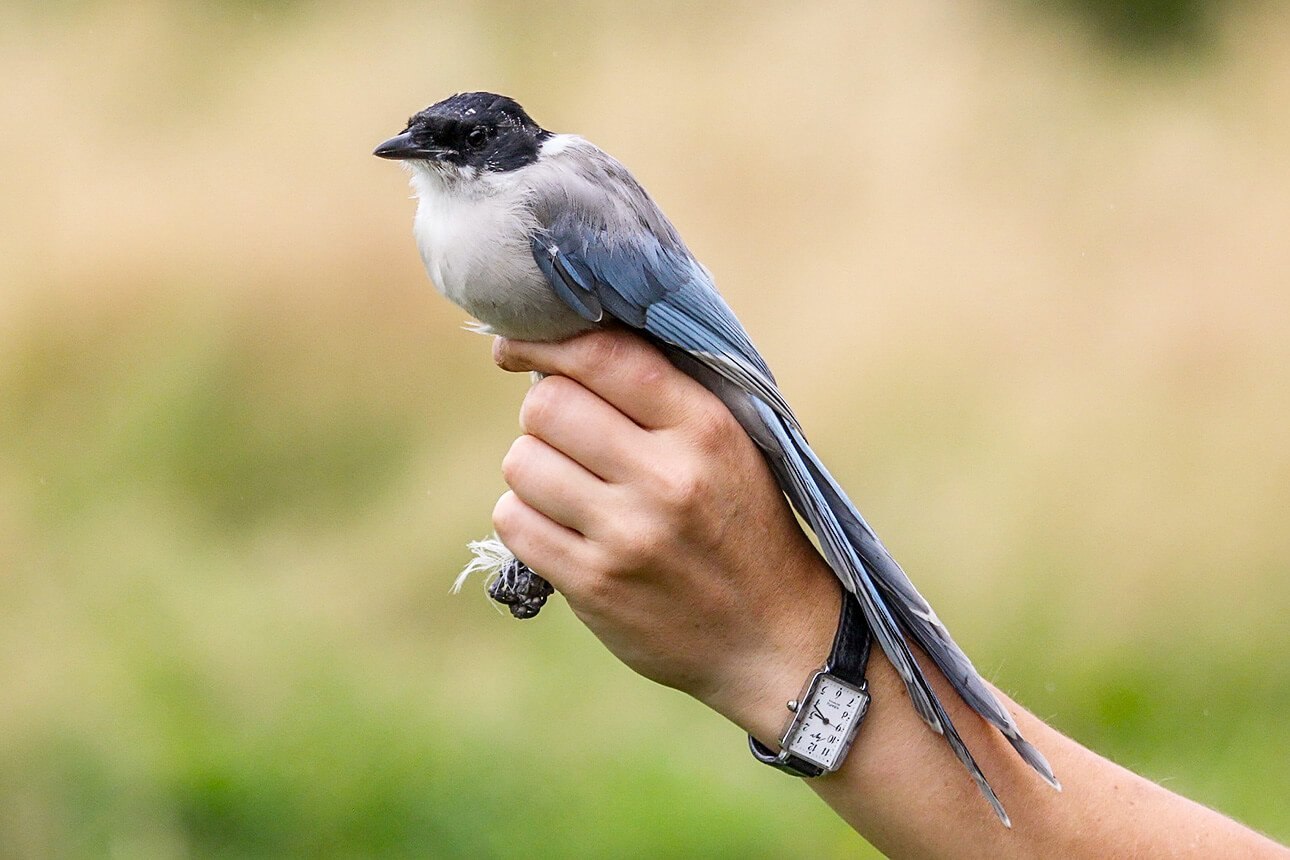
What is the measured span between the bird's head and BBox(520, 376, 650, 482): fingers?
0.30m

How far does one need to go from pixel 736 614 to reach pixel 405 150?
66 centimetres

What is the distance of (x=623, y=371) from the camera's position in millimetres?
1412

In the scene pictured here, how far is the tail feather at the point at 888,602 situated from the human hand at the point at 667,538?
0.13 ft

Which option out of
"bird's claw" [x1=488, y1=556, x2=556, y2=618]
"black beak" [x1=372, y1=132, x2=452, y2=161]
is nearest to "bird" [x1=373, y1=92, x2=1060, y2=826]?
"black beak" [x1=372, y1=132, x2=452, y2=161]

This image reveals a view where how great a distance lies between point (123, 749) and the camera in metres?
3.30

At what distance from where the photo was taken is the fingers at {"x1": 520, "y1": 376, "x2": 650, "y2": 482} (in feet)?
4.42

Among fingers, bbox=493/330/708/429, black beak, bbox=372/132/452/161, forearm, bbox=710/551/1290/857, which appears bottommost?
forearm, bbox=710/551/1290/857

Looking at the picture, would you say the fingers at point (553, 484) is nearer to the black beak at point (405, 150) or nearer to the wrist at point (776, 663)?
the wrist at point (776, 663)

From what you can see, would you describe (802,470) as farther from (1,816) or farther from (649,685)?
(1,816)

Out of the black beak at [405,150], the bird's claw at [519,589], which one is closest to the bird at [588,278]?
the black beak at [405,150]

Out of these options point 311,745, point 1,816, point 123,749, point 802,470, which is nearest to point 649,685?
point 311,745

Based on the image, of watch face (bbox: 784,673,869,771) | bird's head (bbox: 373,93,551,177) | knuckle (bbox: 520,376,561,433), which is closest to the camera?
watch face (bbox: 784,673,869,771)

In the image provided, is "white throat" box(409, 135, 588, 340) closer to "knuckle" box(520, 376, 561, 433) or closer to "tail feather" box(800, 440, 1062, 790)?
"knuckle" box(520, 376, 561, 433)

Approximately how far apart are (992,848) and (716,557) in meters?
0.41
